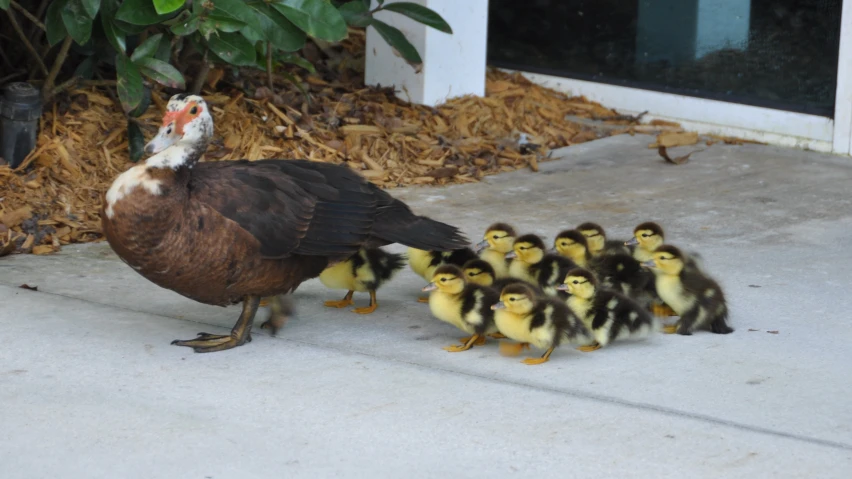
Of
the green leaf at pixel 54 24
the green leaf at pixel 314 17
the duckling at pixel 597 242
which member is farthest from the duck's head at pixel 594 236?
the green leaf at pixel 54 24

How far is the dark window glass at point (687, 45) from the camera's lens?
848cm

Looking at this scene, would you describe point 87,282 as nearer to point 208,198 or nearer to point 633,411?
point 208,198

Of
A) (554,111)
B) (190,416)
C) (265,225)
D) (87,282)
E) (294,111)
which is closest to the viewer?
(190,416)

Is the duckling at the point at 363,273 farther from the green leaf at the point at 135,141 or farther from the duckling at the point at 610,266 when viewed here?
the green leaf at the point at 135,141

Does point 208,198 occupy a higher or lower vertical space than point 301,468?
higher

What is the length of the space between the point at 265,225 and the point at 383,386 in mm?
821

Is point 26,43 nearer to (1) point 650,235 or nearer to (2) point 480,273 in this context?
(2) point 480,273

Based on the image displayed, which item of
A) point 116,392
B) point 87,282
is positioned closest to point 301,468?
point 116,392

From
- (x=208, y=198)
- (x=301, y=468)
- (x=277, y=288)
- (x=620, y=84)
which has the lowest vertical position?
(x=301, y=468)

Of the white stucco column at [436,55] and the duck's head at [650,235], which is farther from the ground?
the white stucco column at [436,55]

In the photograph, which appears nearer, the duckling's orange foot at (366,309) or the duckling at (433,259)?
the duckling's orange foot at (366,309)

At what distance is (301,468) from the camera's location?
370cm

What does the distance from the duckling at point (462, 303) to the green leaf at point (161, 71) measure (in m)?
2.12

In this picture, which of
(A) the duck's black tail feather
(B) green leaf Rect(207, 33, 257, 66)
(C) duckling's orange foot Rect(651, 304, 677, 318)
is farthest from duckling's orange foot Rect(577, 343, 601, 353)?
(B) green leaf Rect(207, 33, 257, 66)
